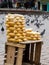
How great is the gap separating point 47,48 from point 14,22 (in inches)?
159

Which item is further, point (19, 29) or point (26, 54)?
point (26, 54)

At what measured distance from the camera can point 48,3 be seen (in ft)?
165

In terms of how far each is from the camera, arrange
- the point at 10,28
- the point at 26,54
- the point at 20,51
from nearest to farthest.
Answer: the point at 20,51, the point at 10,28, the point at 26,54

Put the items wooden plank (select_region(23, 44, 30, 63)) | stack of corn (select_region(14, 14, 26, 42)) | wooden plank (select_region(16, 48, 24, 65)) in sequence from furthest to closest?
wooden plank (select_region(23, 44, 30, 63))
stack of corn (select_region(14, 14, 26, 42))
wooden plank (select_region(16, 48, 24, 65))

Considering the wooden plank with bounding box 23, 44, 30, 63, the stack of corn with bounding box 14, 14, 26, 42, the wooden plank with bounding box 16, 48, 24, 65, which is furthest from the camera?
the wooden plank with bounding box 23, 44, 30, 63

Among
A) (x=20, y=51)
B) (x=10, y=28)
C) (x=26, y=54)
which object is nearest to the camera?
(x=20, y=51)

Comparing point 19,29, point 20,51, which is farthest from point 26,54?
point 20,51

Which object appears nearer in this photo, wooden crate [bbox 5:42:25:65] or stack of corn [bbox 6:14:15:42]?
wooden crate [bbox 5:42:25:65]

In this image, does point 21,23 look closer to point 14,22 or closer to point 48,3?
point 14,22

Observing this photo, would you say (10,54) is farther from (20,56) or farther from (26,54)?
(26,54)

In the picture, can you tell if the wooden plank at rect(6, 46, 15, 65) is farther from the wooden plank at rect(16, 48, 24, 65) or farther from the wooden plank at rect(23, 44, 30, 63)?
the wooden plank at rect(23, 44, 30, 63)

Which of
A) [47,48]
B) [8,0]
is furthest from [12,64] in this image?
[8,0]

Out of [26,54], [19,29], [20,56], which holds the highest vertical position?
[19,29]

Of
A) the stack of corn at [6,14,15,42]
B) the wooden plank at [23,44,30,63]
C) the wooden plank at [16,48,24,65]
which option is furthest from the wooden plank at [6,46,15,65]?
the wooden plank at [23,44,30,63]
